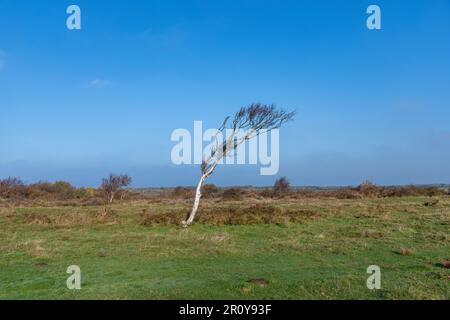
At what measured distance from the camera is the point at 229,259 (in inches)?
485

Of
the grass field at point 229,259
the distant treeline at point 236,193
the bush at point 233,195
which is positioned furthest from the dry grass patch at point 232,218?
the bush at point 233,195

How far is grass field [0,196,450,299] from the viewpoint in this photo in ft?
28.3

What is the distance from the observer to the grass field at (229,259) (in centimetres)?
862

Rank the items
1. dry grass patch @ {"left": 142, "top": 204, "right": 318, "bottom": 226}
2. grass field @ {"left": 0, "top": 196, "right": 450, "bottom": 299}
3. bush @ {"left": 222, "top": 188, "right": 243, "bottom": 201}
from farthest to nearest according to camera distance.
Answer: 1. bush @ {"left": 222, "top": 188, "right": 243, "bottom": 201}
2. dry grass patch @ {"left": 142, "top": 204, "right": 318, "bottom": 226}
3. grass field @ {"left": 0, "top": 196, "right": 450, "bottom": 299}

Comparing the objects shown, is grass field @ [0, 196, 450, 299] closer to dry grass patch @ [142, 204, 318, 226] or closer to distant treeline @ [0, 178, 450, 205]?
dry grass patch @ [142, 204, 318, 226]

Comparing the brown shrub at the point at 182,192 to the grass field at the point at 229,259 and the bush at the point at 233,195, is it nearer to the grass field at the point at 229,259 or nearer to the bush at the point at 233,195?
the bush at the point at 233,195

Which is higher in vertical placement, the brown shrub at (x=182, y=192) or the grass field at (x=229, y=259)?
the grass field at (x=229, y=259)

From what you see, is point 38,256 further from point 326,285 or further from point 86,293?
point 326,285

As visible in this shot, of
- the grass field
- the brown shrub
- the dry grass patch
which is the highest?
the dry grass patch

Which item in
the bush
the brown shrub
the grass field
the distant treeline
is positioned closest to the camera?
the grass field

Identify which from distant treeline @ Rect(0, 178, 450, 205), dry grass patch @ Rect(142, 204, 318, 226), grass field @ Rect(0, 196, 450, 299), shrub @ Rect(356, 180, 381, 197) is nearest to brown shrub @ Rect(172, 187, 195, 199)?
distant treeline @ Rect(0, 178, 450, 205)
